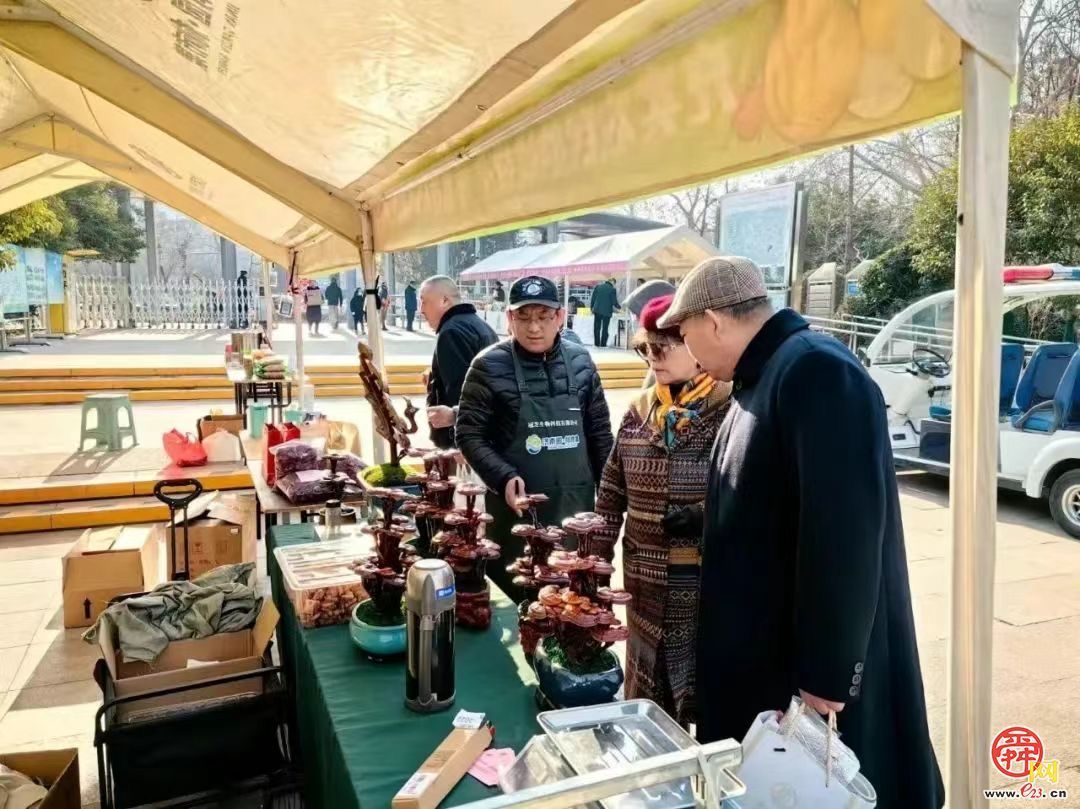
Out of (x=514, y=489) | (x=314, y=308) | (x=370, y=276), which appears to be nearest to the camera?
(x=514, y=489)

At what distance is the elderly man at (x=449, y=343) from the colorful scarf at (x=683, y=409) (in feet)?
5.10

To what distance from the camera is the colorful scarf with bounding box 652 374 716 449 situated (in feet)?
6.10

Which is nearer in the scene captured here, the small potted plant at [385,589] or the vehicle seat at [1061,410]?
the small potted plant at [385,589]

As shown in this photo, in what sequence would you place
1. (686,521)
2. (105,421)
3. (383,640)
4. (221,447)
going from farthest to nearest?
(105,421) < (221,447) < (686,521) < (383,640)

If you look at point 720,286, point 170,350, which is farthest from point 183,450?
point 170,350

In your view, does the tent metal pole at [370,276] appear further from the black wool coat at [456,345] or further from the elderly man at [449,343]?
the black wool coat at [456,345]

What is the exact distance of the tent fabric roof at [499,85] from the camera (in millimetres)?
1034

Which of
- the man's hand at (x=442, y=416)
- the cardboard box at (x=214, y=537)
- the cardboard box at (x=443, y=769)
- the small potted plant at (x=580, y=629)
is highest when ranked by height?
the man's hand at (x=442, y=416)

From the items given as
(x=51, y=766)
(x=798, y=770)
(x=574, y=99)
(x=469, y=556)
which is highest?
(x=574, y=99)

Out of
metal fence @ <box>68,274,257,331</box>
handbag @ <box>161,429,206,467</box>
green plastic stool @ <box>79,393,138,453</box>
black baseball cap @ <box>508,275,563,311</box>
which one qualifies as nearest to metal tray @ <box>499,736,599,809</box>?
black baseball cap @ <box>508,275,563,311</box>

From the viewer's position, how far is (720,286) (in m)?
1.44

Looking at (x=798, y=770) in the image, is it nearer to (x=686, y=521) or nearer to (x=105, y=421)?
(x=686, y=521)

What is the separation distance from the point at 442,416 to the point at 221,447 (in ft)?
11.4
